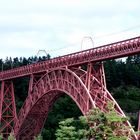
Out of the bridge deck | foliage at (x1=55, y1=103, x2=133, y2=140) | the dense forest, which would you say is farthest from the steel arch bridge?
the dense forest

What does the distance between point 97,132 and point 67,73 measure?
1606 cm

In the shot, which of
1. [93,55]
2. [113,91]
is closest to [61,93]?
[93,55]

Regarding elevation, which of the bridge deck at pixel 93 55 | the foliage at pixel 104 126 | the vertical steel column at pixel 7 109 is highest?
the bridge deck at pixel 93 55

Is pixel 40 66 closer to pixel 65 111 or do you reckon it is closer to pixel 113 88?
pixel 65 111

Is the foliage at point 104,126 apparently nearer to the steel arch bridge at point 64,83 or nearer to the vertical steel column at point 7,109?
the steel arch bridge at point 64,83

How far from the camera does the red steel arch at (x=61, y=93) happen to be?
34.8 meters

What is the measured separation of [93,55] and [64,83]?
5.15 meters

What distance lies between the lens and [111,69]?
88.0 metres

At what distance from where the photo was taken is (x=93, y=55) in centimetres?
3509

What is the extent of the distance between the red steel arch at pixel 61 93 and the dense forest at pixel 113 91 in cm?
1430

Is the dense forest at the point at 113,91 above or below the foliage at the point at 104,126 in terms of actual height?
above

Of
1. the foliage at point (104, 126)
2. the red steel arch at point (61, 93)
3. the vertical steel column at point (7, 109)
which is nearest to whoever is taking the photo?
the foliage at point (104, 126)

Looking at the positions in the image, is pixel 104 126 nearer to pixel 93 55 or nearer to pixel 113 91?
pixel 93 55

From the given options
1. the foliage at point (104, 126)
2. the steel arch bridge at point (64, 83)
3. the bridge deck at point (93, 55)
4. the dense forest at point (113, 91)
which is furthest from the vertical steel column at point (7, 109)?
the foliage at point (104, 126)
